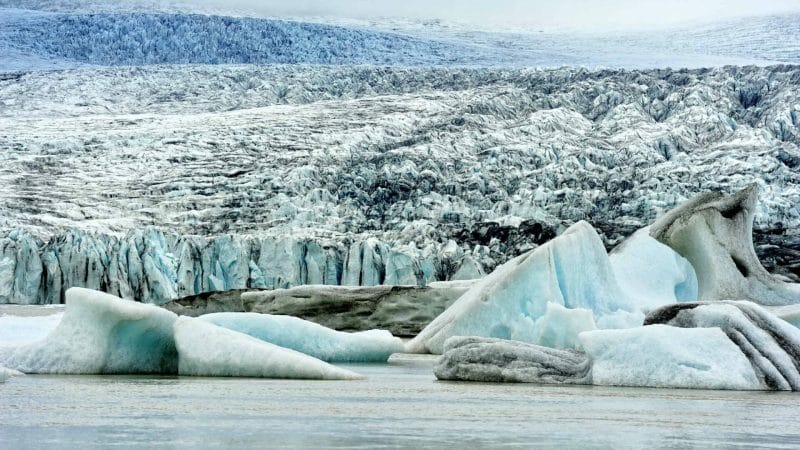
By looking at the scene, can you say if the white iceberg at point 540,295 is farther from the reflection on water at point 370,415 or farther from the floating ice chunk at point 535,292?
the reflection on water at point 370,415

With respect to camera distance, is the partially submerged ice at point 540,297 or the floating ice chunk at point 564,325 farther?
the partially submerged ice at point 540,297

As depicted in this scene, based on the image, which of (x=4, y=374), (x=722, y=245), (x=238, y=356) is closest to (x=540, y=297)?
(x=722, y=245)

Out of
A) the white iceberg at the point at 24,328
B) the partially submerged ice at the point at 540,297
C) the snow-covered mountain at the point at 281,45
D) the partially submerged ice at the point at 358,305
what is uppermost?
the snow-covered mountain at the point at 281,45

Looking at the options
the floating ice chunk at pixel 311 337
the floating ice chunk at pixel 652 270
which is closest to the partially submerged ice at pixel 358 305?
the floating ice chunk at pixel 652 270

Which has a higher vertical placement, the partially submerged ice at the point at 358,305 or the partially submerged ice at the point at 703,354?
the partially submerged ice at the point at 703,354

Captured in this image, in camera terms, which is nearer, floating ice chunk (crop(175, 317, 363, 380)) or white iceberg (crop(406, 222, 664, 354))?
floating ice chunk (crop(175, 317, 363, 380))

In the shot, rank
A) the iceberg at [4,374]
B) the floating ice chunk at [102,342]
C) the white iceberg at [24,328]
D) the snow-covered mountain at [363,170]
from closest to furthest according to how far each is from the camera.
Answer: the iceberg at [4,374], the floating ice chunk at [102,342], the white iceberg at [24,328], the snow-covered mountain at [363,170]

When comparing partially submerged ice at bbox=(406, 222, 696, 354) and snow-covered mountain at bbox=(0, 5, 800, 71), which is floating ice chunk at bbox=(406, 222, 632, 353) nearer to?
partially submerged ice at bbox=(406, 222, 696, 354)

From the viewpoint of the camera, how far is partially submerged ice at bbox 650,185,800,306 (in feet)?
46.7

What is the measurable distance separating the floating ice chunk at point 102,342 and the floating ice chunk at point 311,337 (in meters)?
1.35

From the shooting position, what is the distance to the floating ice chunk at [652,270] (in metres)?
14.8

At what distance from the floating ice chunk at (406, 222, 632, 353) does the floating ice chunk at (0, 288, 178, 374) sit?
12.5 feet

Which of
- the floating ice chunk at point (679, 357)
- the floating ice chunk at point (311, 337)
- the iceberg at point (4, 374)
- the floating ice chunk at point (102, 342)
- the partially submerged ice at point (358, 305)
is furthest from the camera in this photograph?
the partially submerged ice at point (358, 305)

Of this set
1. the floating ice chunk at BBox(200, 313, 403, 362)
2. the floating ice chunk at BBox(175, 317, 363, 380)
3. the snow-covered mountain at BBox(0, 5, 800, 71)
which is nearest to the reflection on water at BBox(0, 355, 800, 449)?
the floating ice chunk at BBox(175, 317, 363, 380)
